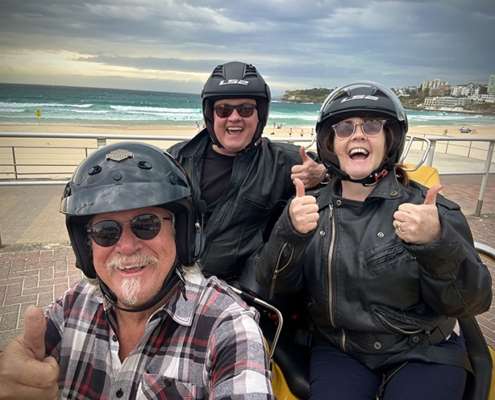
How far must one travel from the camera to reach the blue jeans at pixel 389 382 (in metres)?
1.49

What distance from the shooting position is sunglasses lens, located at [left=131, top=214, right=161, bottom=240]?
1310 mm

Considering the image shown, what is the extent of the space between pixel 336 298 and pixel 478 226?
17.4 feet

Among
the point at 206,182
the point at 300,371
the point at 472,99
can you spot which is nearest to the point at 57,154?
the point at 206,182

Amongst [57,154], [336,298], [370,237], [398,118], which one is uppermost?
[398,118]

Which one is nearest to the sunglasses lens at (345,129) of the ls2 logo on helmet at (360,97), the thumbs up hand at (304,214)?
the ls2 logo on helmet at (360,97)

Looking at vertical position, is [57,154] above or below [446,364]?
below

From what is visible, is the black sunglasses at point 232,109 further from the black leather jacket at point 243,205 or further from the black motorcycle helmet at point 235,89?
the black leather jacket at point 243,205

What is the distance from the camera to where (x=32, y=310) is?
112 centimetres

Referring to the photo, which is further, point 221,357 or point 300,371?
point 300,371

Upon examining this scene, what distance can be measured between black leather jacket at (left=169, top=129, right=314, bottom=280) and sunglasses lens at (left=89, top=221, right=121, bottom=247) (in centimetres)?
98

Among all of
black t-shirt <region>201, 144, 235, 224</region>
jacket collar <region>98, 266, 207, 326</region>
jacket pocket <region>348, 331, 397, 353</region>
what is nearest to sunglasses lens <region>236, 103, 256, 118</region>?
black t-shirt <region>201, 144, 235, 224</region>

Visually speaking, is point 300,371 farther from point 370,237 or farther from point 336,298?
point 370,237

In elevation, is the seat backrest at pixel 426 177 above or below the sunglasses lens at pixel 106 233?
above

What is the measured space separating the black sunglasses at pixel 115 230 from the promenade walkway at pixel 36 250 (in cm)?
227
